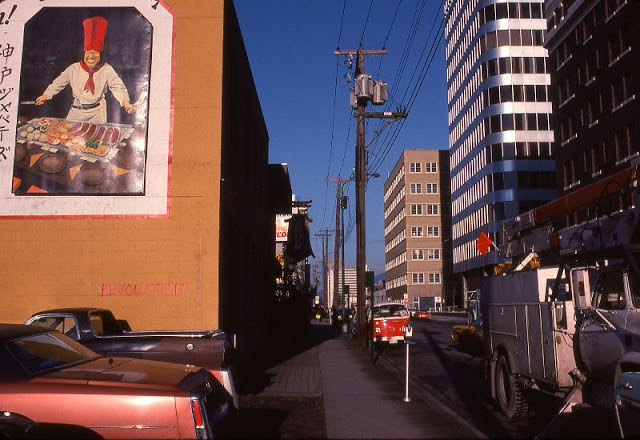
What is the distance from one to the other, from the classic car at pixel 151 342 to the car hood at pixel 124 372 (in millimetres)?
2370

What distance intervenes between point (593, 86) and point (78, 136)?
37040mm

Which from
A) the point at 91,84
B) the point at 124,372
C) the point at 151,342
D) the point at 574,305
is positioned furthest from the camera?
the point at 91,84

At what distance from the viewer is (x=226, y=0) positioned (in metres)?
14.4

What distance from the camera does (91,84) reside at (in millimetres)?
13797

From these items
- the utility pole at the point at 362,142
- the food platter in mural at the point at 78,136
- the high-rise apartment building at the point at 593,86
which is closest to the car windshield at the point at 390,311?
the utility pole at the point at 362,142

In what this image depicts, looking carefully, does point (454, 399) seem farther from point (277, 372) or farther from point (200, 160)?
point (200, 160)

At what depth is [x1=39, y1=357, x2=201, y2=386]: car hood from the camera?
17.5 ft

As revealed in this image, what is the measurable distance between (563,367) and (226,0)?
10.6 m

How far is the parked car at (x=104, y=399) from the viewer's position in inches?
199

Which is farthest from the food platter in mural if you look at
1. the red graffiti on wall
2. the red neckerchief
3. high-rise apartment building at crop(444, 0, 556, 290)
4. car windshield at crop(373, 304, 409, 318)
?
high-rise apartment building at crop(444, 0, 556, 290)

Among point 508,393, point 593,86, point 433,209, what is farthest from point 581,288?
point 433,209

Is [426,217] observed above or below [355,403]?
above

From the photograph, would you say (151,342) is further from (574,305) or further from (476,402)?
(476,402)

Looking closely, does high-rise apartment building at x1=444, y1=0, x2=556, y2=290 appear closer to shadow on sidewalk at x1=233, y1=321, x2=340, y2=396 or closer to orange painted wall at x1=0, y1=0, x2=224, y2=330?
shadow on sidewalk at x1=233, y1=321, x2=340, y2=396
